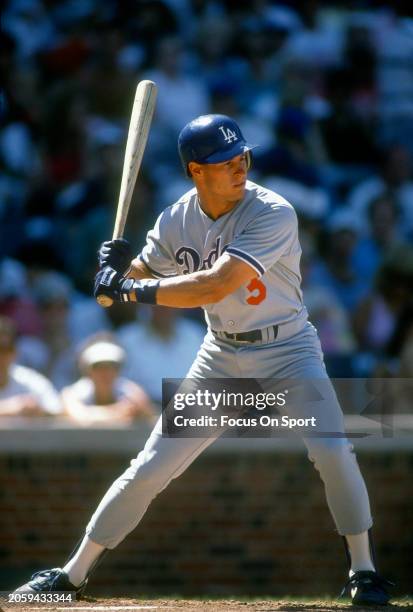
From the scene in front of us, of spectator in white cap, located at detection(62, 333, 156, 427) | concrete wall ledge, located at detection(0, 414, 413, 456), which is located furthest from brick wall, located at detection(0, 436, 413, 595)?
spectator in white cap, located at detection(62, 333, 156, 427)

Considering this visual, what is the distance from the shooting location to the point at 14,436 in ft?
23.3

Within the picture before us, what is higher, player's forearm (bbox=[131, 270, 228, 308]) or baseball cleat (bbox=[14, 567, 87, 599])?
player's forearm (bbox=[131, 270, 228, 308])

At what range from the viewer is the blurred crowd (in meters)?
7.96

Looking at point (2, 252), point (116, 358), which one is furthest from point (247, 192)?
point (2, 252)

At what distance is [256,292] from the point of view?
4.48m

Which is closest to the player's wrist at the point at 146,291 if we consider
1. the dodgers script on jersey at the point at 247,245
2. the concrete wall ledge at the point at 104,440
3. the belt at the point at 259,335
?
the dodgers script on jersey at the point at 247,245

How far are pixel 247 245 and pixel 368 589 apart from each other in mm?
1316

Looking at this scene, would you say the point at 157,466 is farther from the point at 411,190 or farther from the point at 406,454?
the point at 411,190

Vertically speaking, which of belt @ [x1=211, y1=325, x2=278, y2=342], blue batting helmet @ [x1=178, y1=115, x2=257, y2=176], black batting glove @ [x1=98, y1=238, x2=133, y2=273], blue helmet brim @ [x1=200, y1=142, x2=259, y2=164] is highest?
blue batting helmet @ [x1=178, y1=115, x2=257, y2=176]

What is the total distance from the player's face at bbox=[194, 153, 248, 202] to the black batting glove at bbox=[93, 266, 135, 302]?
0.45m

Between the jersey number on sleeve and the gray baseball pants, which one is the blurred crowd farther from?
the jersey number on sleeve

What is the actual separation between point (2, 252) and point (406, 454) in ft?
10.5

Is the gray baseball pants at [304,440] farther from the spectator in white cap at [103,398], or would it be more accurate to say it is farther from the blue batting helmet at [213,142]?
the spectator in white cap at [103,398]

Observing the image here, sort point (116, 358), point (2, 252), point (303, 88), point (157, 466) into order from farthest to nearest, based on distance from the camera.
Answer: point (303, 88) < point (2, 252) < point (116, 358) < point (157, 466)
